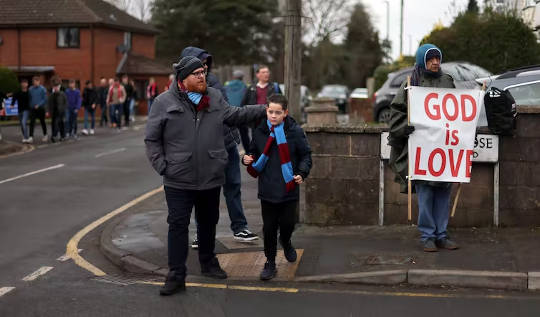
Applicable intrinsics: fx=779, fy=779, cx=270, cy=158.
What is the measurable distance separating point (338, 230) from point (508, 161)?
2.03 meters

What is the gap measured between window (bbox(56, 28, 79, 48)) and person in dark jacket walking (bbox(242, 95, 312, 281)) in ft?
128

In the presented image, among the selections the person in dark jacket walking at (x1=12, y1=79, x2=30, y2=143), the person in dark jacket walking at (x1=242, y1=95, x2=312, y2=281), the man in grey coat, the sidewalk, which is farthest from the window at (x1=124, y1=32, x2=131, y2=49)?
the man in grey coat

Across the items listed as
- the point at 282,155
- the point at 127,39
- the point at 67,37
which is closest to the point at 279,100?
the point at 282,155

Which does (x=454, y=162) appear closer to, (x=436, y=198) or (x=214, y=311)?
(x=436, y=198)

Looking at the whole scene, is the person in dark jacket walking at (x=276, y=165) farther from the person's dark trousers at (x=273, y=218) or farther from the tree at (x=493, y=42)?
the tree at (x=493, y=42)

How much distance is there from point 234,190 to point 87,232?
239 cm

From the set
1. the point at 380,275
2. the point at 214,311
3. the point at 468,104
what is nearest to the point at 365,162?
the point at 468,104

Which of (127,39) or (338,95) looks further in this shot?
(127,39)

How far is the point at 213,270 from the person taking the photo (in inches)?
285

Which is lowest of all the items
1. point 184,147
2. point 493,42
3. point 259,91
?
point 184,147

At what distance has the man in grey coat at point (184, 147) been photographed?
6.65 metres

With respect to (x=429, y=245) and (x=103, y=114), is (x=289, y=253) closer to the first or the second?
(x=429, y=245)

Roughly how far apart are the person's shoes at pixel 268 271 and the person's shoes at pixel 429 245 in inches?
62.2

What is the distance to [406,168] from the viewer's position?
26.2 feet
